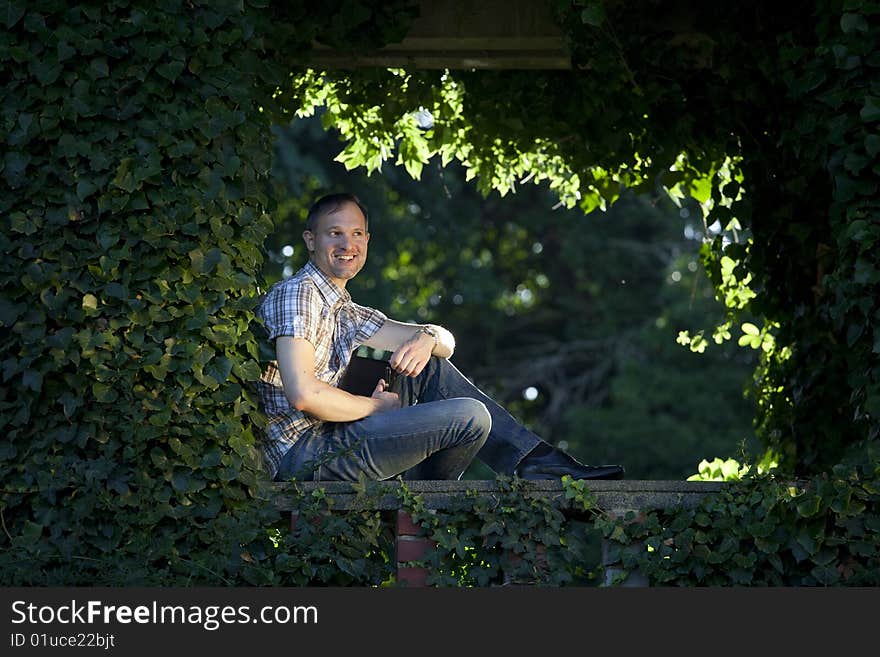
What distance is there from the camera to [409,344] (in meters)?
5.23

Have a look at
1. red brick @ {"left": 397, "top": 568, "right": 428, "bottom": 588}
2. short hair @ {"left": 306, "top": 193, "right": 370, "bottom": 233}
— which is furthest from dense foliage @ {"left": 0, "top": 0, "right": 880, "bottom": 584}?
red brick @ {"left": 397, "top": 568, "right": 428, "bottom": 588}

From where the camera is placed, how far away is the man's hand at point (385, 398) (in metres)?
5.18

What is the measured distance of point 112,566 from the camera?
4.46 m

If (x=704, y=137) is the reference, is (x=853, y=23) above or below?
below

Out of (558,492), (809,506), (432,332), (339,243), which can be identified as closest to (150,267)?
(339,243)

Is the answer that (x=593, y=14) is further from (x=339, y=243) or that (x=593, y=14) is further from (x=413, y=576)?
(x=413, y=576)

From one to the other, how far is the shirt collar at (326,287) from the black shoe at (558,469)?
863 mm

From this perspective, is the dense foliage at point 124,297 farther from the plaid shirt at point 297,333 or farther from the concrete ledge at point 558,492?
the concrete ledge at point 558,492

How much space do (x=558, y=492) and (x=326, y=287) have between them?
1.16 meters

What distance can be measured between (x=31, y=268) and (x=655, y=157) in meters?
3.21

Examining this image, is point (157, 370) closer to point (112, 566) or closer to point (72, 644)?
point (112, 566)

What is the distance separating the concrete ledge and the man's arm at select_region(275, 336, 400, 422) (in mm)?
310

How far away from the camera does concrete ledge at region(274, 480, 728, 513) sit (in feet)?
15.3

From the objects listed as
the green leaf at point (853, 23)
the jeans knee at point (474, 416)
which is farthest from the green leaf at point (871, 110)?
the jeans knee at point (474, 416)
